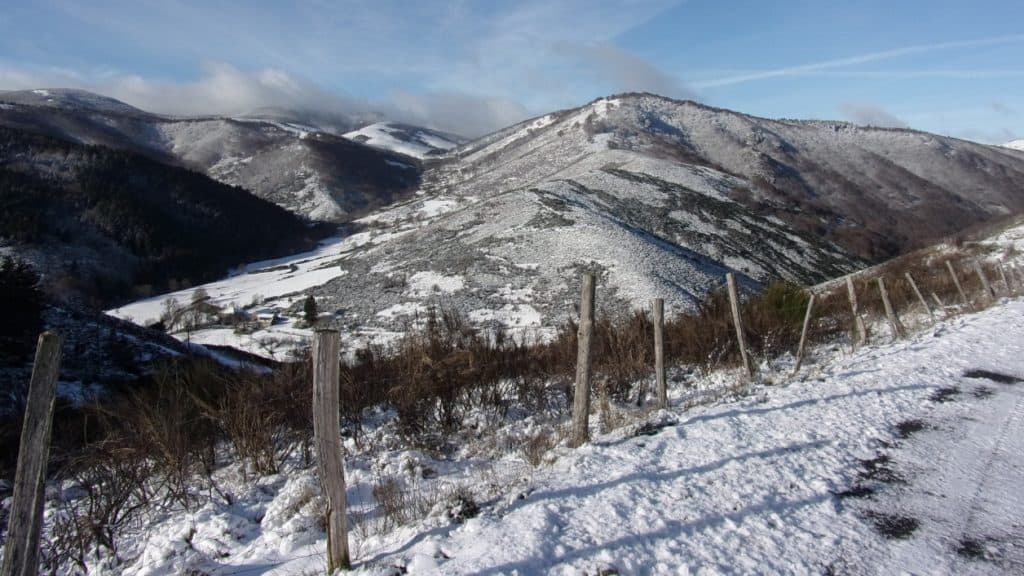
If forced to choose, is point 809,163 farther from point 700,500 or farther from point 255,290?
point 700,500

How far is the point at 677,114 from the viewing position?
345ft

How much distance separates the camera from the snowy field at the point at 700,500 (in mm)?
3920

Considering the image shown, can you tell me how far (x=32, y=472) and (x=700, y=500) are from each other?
4.65 m

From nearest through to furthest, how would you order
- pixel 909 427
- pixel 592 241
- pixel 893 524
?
1. pixel 893 524
2. pixel 909 427
3. pixel 592 241

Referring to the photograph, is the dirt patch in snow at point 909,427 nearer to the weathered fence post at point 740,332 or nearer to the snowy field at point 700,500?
the snowy field at point 700,500

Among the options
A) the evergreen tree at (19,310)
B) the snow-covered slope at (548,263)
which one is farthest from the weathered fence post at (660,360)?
the evergreen tree at (19,310)

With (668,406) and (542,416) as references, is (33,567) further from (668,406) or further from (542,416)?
(668,406)

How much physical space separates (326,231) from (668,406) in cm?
7949

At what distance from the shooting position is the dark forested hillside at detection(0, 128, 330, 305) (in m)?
51.6

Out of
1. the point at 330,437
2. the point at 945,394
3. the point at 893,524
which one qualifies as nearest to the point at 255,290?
the point at 330,437

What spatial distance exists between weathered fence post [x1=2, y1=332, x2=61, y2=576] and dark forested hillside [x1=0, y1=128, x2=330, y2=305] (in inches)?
2002

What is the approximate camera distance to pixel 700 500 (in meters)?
4.65

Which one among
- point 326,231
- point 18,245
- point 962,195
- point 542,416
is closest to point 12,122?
point 326,231

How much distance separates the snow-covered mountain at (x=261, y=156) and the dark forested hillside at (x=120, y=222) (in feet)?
78.4
